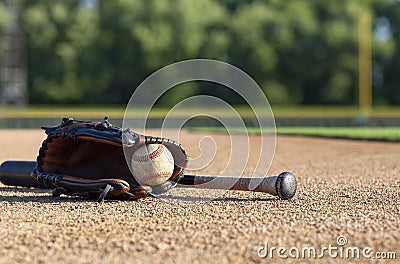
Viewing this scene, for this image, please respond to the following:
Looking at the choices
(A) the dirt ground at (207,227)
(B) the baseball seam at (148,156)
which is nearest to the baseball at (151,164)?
(B) the baseball seam at (148,156)

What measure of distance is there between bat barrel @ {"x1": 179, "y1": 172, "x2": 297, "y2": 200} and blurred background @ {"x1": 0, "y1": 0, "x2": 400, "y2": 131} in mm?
32246

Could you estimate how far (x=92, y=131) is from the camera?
614cm

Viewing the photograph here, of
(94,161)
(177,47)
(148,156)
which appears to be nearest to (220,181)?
(148,156)

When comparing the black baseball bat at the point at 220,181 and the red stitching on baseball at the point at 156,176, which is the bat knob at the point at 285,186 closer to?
the black baseball bat at the point at 220,181

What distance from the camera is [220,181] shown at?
6.39 meters

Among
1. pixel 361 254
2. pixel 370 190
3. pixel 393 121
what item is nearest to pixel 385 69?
pixel 393 121

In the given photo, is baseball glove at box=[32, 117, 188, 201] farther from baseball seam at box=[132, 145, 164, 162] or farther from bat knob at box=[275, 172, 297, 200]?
bat knob at box=[275, 172, 297, 200]

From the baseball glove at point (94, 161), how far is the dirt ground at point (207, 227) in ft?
0.42

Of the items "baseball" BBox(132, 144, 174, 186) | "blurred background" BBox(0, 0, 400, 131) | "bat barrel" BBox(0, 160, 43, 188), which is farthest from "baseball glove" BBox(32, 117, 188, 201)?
"blurred background" BBox(0, 0, 400, 131)

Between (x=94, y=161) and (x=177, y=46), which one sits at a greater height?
(x=177, y=46)

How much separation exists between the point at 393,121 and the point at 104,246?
22830mm

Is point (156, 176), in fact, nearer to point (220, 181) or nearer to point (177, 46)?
point (220, 181)

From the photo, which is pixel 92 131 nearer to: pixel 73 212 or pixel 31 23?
pixel 73 212

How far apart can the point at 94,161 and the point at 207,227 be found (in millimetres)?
2285
